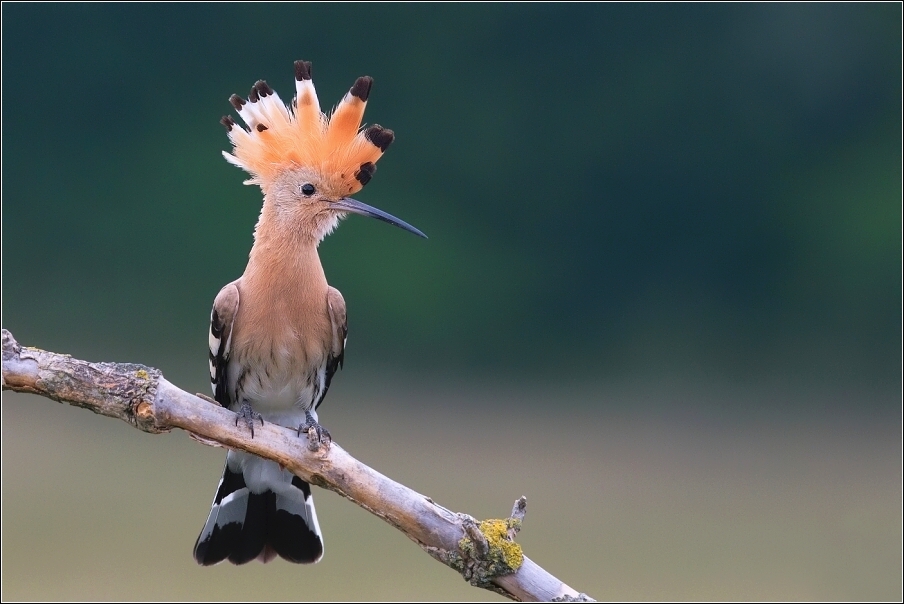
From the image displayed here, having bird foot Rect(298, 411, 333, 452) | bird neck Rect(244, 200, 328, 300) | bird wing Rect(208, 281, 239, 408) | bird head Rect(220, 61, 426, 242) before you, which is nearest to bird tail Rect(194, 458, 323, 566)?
bird wing Rect(208, 281, 239, 408)

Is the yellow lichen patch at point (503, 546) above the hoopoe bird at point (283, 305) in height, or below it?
below

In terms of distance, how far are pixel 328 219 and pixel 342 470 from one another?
76cm

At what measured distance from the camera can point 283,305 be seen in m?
2.42

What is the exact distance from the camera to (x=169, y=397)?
1.92m

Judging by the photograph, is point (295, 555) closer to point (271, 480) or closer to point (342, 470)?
point (271, 480)

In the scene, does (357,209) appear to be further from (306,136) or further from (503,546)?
(503,546)

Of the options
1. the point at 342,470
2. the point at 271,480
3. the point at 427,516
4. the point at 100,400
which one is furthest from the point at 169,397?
the point at 271,480

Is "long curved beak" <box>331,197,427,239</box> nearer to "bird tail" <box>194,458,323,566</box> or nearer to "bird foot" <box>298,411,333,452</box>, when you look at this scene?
"bird foot" <box>298,411,333,452</box>

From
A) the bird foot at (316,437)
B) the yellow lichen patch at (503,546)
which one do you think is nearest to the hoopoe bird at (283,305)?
the bird foot at (316,437)

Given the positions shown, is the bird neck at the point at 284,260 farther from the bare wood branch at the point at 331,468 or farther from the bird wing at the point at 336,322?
the bare wood branch at the point at 331,468

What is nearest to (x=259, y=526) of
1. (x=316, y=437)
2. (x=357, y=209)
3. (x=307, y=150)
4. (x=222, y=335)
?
(x=222, y=335)

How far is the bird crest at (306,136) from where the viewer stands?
2402mm

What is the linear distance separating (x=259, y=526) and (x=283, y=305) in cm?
53

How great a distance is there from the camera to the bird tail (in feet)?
8.06
